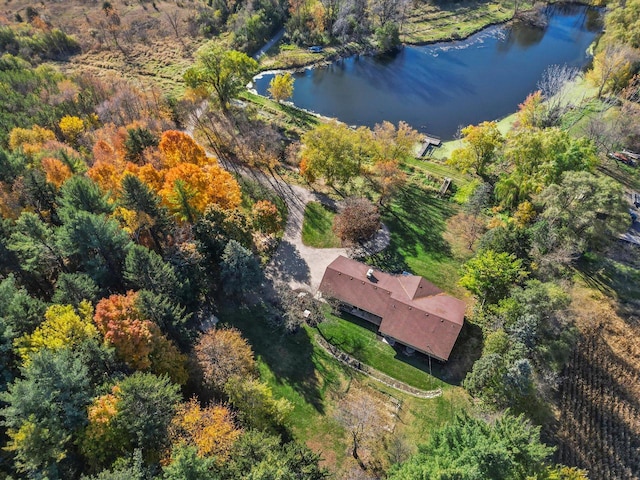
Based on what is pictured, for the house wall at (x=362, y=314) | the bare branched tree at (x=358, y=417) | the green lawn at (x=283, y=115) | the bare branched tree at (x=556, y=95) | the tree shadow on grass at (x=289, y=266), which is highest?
the bare branched tree at (x=556, y=95)

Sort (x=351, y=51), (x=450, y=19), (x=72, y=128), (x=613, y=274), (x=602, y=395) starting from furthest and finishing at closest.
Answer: (x=450, y=19) < (x=351, y=51) < (x=72, y=128) < (x=613, y=274) < (x=602, y=395)

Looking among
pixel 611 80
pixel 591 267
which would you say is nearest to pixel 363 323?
pixel 591 267

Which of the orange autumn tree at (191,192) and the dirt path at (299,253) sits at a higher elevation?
the orange autumn tree at (191,192)

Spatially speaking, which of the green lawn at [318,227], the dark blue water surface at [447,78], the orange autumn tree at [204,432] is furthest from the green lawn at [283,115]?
the orange autumn tree at [204,432]

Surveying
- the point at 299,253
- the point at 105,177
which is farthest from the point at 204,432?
the point at 105,177

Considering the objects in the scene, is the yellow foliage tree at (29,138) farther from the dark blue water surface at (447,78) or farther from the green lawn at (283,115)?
the dark blue water surface at (447,78)

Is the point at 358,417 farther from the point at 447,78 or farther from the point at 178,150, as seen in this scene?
the point at 447,78

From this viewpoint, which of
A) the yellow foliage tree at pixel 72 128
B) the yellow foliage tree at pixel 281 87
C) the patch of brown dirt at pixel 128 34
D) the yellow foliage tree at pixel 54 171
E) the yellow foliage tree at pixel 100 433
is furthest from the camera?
the patch of brown dirt at pixel 128 34
